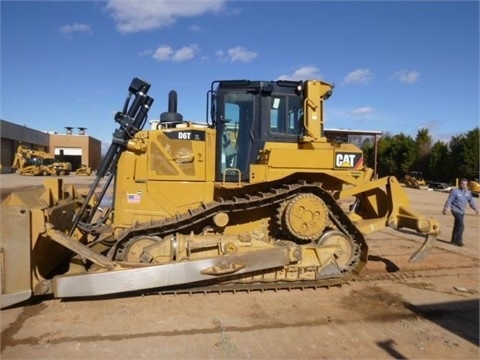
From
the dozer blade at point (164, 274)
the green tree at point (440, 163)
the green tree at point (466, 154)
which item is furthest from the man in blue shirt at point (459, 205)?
the green tree at point (440, 163)

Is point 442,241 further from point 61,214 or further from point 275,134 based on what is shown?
point 61,214

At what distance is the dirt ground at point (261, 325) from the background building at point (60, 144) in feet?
171

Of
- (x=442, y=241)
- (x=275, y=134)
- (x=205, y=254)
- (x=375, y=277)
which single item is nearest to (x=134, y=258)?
(x=205, y=254)

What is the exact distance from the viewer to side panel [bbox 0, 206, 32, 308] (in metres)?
5.37

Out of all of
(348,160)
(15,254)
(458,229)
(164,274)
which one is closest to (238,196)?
(164,274)

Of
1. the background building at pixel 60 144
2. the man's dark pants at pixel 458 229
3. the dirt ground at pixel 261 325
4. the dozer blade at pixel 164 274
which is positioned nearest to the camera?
the dirt ground at pixel 261 325

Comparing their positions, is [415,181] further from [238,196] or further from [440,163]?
[238,196]

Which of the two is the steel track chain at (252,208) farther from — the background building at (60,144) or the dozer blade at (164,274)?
the background building at (60,144)

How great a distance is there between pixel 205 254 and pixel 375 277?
332 cm

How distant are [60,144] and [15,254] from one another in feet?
221

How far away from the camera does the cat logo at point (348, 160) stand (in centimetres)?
690

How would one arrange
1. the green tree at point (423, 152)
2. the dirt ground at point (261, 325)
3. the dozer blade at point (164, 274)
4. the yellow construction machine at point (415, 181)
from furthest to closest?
1. the green tree at point (423, 152)
2. the yellow construction machine at point (415, 181)
3. the dozer blade at point (164, 274)
4. the dirt ground at point (261, 325)

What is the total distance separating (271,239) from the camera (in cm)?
691

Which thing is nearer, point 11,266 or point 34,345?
point 34,345
